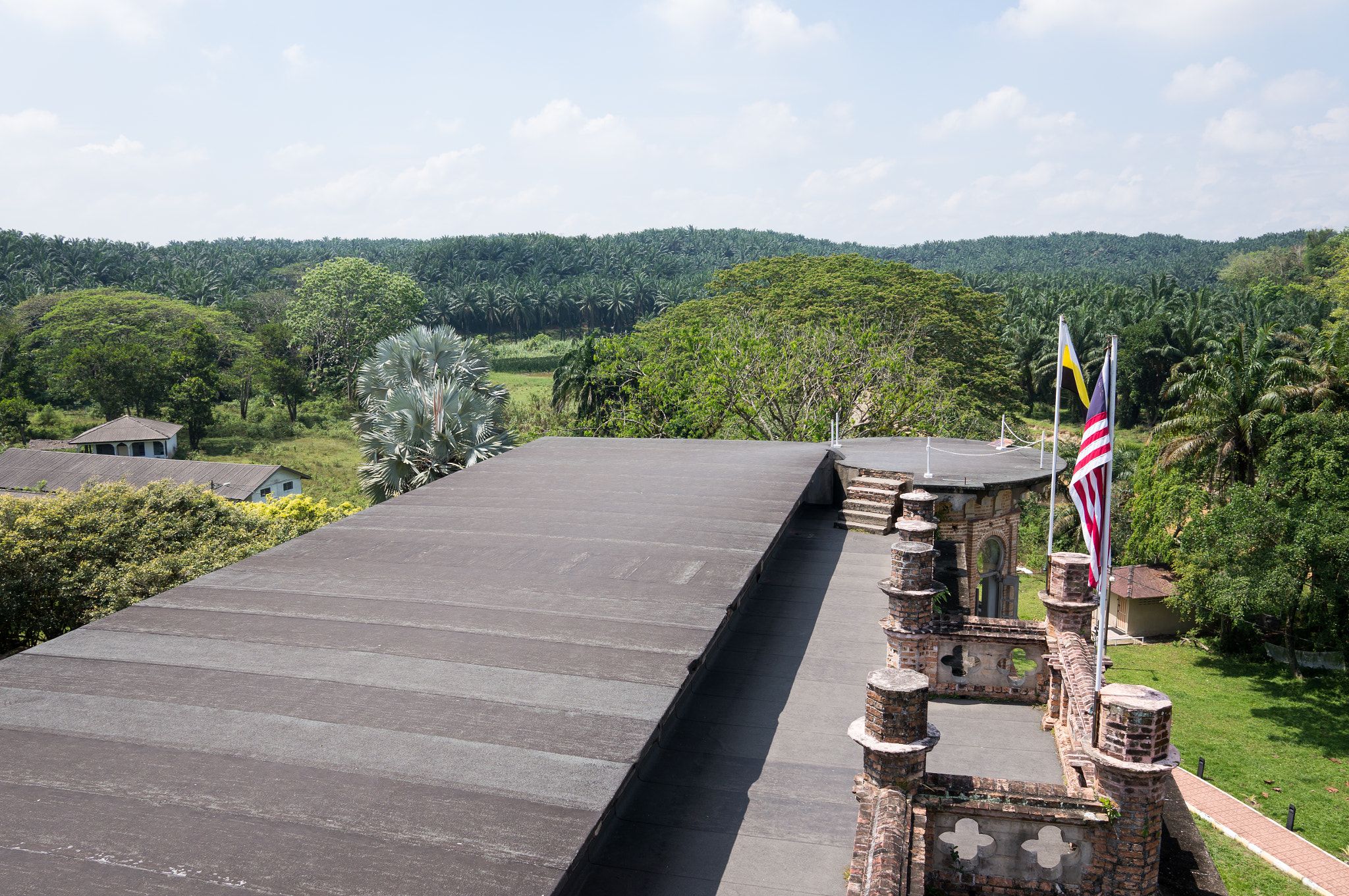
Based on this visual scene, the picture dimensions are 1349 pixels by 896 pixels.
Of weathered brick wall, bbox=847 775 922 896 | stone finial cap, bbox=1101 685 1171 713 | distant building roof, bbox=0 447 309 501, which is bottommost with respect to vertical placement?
distant building roof, bbox=0 447 309 501

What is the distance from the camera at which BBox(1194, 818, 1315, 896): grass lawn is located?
56.6 feet

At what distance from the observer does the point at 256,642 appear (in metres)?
7.68

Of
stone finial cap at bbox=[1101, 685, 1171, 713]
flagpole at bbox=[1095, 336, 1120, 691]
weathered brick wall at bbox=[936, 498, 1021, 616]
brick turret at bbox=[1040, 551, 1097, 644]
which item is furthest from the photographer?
weathered brick wall at bbox=[936, 498, 1021, 616]

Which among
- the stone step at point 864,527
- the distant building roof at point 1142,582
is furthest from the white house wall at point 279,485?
the distant building roof at point 1142,582

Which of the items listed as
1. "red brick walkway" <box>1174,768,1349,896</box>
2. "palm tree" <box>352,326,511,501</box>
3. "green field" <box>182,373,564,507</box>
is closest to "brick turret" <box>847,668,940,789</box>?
"red brick walkway" <box>1174,768,1349,896</box>

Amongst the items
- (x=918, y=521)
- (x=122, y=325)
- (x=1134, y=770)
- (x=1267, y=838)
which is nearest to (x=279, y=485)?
(x=122, y=325)

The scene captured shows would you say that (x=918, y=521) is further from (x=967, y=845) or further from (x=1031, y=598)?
(x=1031, y=598)

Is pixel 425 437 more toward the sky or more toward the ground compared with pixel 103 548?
more toward the sky

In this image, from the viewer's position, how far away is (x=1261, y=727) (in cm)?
2617

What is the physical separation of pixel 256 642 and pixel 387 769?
277cm

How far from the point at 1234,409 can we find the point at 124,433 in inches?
2112

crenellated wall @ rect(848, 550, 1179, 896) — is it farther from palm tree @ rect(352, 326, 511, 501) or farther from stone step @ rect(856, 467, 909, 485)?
palm tree @ rect(352, 326, 511, 501)

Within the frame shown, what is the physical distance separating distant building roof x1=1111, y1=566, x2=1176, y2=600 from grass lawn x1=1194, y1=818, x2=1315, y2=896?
50.8 feet

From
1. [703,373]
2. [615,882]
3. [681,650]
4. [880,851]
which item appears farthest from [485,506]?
[703,373]
